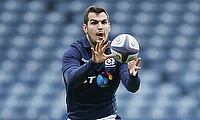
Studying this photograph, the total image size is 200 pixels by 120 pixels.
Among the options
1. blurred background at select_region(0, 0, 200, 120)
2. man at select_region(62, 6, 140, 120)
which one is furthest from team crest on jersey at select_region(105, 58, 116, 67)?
blurred background at select_region(0, 0, 200, 120)

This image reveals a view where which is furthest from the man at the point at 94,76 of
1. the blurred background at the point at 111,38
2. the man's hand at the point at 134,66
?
the blurred background at the point at 111,38

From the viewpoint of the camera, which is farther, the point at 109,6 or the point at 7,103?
the point at 109,6

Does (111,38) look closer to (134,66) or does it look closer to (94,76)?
(94,76)

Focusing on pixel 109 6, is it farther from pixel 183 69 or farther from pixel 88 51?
pixel 88 51

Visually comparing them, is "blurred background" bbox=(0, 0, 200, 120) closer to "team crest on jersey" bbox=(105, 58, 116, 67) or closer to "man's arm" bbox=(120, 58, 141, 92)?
"team crest on jersey" bbox=(105, 58, 116, 67)

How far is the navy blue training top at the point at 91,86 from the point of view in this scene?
579 centimetres

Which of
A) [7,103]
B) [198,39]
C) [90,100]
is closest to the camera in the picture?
[90,100]

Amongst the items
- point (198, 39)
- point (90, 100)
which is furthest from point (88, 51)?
point (198, 39)

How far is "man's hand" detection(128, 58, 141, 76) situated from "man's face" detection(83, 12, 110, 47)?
0.42 meters

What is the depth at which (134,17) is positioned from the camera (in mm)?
14398

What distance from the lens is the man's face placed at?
18.8 ft

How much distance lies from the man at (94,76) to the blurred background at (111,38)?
507 centimetres

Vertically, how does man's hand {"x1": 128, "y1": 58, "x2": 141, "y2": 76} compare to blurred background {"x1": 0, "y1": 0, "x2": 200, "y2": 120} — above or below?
below

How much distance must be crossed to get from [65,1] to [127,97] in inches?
160
